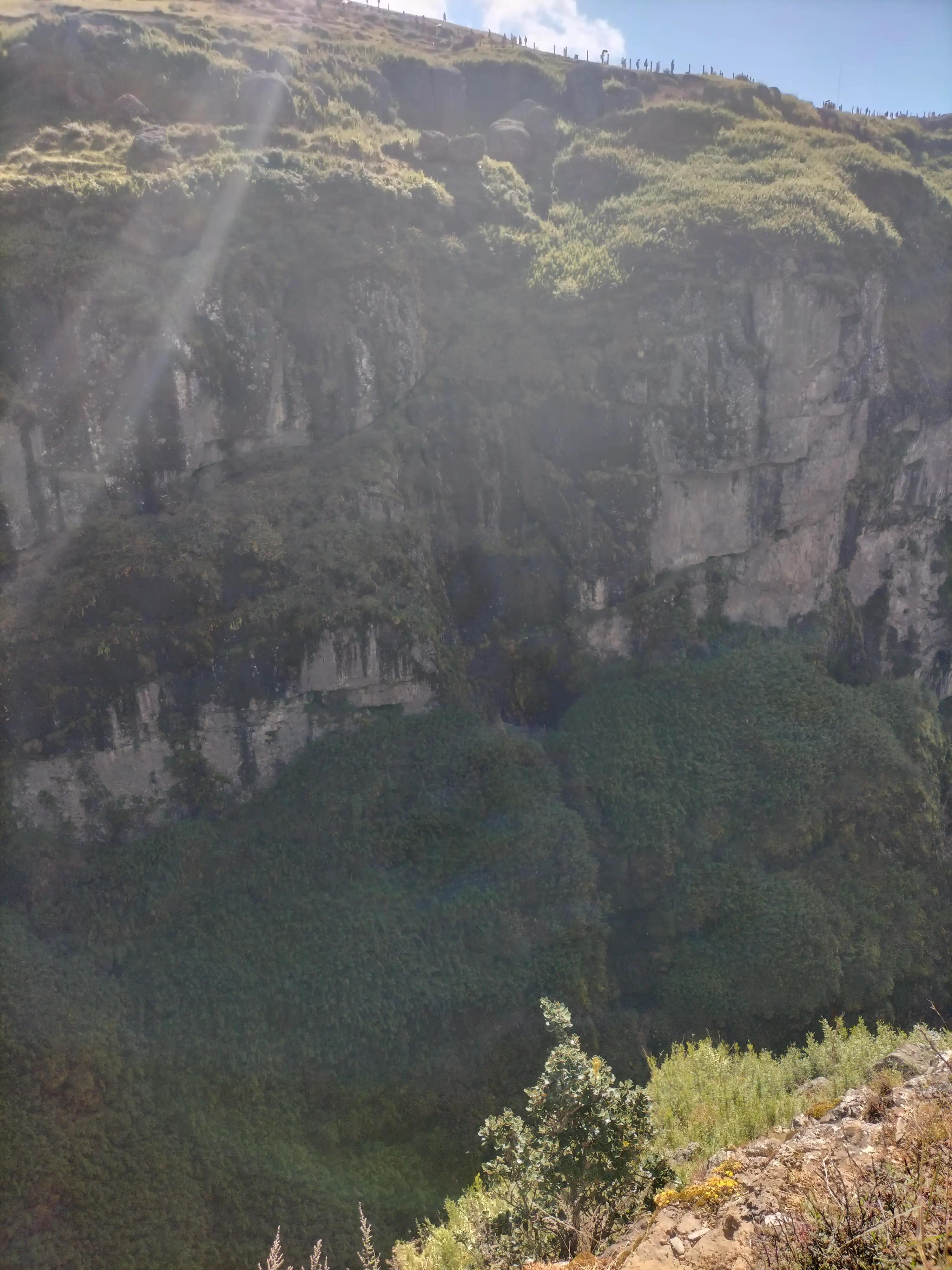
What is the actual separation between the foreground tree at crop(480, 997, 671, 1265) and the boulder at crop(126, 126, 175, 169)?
18912 millimetres

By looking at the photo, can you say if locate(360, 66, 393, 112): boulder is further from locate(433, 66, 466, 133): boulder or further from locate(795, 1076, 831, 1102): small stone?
locate(795, 1076, 831, 1102): small stone

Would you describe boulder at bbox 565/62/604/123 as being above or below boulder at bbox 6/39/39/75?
above

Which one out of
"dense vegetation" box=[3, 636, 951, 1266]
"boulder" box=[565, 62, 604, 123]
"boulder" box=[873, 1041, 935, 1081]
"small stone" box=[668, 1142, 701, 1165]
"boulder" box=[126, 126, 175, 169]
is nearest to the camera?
"small stone" box=[668, 1142, 701, 1165]

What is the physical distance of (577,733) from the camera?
70.0 ft

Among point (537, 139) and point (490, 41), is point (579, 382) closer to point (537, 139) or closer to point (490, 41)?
point (537, 139)

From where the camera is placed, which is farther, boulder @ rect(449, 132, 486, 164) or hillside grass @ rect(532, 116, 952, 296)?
boulder @ rect(449, 132, 486, 164)

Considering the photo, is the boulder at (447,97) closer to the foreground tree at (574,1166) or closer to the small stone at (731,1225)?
the foreground tree at (574,1166)

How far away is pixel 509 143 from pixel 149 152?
11253mm

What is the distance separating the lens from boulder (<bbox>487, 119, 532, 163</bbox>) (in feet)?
89.5

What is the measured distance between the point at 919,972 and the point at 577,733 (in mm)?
8715

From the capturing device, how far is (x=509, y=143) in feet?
89.5

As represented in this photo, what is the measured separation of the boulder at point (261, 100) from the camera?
23156 millimetres

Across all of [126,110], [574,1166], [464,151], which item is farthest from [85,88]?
[574,1166]

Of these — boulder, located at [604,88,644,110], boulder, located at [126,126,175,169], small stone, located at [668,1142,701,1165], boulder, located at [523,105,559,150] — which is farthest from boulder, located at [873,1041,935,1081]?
boulder, located at [604,88,644,110]
